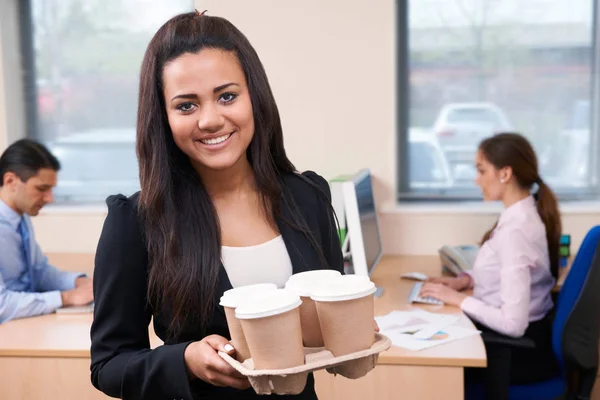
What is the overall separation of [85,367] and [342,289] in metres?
1.42

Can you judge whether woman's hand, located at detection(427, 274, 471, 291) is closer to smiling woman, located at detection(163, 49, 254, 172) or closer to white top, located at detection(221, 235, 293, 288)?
white top, located at detection(221, 235, 293, 288)

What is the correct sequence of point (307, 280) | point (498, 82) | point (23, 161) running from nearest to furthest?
point (307, 280), point (23, 161), point (498, 82)

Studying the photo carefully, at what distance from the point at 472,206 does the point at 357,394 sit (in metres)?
1.71

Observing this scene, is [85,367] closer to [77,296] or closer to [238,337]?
[77,296]

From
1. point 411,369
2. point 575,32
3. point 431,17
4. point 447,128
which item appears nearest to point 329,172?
point 447,128

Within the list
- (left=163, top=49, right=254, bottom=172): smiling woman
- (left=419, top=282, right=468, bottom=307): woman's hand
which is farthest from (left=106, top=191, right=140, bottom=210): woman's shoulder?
(left=419, top=282, right=468, bottom=307): woman's hand

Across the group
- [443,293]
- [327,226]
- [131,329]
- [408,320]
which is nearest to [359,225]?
[408,320]

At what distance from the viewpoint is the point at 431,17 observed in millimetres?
3697

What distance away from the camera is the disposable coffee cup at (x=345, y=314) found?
1078 mm

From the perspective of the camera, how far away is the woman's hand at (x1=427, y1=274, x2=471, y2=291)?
2.92 metres

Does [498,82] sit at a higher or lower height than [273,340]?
higher

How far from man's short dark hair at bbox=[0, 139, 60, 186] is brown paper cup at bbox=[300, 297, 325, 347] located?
1.96 metres

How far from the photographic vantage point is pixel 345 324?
1.09 meters

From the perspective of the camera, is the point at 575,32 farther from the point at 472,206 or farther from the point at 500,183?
the point at 500,183
